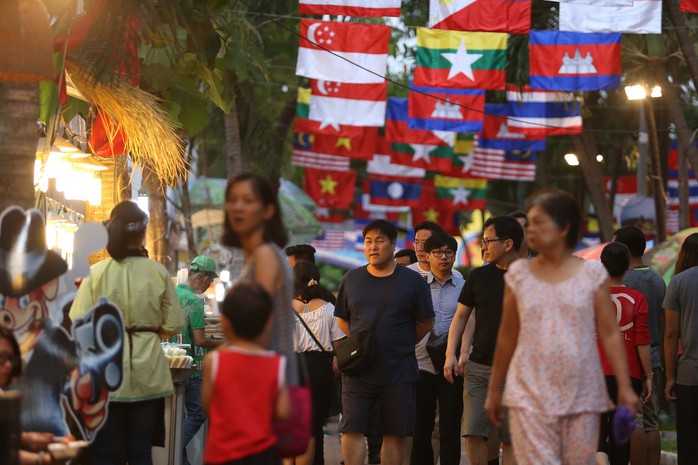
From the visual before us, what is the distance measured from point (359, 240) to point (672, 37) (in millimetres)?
37539

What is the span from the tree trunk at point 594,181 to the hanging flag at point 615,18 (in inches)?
418

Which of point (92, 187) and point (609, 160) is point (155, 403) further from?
point (609, 160)

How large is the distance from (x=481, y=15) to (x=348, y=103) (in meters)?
4.89

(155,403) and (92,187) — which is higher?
(92,187)

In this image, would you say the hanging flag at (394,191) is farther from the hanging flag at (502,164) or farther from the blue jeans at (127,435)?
the blue jeans at (127,435)

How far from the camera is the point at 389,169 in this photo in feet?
105

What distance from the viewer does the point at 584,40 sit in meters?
17.8

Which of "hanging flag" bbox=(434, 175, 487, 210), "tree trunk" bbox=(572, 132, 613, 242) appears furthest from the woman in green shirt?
"hanging flag" bbox=(434, 175, 487, 210)

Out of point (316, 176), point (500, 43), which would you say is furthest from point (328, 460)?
point (316, 176)

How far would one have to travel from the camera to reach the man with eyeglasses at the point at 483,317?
9266mm

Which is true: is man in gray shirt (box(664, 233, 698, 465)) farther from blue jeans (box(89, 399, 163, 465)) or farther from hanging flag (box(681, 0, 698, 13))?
hanging flag (box(681, 0, 698, 13))

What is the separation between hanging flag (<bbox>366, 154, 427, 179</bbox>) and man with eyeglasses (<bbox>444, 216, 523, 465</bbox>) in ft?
73.1

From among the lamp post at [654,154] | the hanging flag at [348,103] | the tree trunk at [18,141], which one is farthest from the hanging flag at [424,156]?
the tree trunk at [18,141]

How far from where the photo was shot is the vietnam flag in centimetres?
3234
